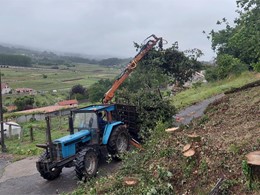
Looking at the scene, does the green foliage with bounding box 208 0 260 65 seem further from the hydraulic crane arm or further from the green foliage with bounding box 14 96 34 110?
the green foliage with bounding box 14 96 34 110

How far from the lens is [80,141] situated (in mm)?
10273

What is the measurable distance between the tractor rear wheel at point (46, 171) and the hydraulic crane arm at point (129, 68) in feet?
13.5

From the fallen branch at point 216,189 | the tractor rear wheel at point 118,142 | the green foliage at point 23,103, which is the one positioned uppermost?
the fallen branch at point 216,189

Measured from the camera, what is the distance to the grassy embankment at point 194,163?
6227mm

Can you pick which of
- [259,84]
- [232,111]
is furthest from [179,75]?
[232,111]

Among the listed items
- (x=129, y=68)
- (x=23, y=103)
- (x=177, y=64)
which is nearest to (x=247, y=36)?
(x=177, y=64)

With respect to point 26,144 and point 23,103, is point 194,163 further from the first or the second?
point 23,103

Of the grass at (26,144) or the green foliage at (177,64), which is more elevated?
the green foliage at (177,64)

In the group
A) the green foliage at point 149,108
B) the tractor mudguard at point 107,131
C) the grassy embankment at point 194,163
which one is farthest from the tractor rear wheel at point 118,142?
the grassy embankment at point 194,163

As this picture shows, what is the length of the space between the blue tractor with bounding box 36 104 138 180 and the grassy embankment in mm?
1387

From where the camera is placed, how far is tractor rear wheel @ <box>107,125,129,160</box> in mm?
10599

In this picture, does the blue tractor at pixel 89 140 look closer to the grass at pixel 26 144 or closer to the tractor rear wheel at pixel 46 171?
the tractor rear wheel at pixel 46 171

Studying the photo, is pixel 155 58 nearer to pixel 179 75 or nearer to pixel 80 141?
pixel 179 75

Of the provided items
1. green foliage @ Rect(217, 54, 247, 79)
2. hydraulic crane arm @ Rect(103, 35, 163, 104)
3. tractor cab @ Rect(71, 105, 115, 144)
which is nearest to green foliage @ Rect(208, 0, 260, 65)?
green foliage @ Rect(217, 54, 247, 79)
